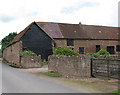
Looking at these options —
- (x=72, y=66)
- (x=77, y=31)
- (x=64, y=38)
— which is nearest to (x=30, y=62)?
(x=72, y=66)

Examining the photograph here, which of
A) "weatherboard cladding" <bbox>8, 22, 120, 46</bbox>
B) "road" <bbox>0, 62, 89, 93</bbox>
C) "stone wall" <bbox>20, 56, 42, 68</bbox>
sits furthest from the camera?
"weatherboard cladding" <bbox>8, 22, 120, 46</bbox>

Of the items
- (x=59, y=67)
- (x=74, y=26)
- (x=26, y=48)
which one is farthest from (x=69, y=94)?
(x=74, y=26)

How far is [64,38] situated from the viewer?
1336 inches

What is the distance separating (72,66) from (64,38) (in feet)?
69.5

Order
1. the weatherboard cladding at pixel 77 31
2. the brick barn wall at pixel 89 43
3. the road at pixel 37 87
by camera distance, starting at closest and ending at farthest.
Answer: the road at pixel 37 87, the brick barn wall at pixel 89 43, the weatherboard cladding at pixel 77 31

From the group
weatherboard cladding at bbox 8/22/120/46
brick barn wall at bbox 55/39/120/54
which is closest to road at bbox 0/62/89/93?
brick barn wall at bbox 55/39/120/54

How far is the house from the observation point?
2915 cm

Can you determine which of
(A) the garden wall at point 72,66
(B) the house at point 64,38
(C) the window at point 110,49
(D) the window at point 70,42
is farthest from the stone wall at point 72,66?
(C) the window at point 110,49

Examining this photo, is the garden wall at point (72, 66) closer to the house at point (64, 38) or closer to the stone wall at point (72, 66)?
the stone wall at point (72, 66)

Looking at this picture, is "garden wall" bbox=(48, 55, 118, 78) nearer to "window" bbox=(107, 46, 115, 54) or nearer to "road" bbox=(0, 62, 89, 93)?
"road" bbox=(0, 62, 89, 93)

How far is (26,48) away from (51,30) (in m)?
9.07

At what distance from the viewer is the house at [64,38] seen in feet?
95.6

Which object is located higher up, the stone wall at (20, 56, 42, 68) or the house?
the house

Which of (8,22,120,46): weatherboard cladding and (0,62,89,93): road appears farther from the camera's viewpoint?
(8,22,120,46): weatherboard cladding
